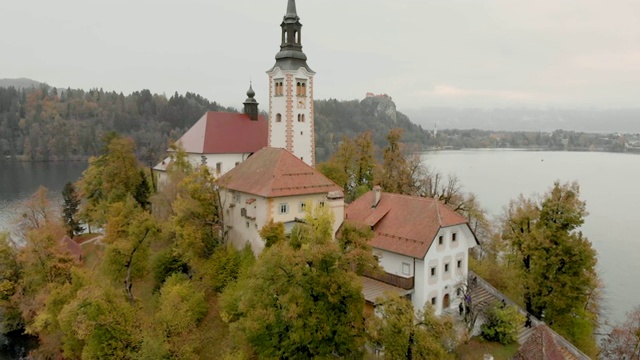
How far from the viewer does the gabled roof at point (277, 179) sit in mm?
29094

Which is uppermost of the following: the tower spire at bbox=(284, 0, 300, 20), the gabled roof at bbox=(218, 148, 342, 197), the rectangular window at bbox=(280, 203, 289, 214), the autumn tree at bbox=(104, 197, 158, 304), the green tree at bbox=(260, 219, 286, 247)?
the tower spire at bbox=(284, 0, 300, 20)

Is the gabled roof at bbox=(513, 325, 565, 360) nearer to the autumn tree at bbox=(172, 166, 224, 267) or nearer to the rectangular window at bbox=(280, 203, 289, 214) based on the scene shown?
the rectangular window at bbox=(280, 203, 289, 214)

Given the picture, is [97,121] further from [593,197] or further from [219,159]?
[593,197]

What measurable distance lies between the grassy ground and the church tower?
21827 millimetres

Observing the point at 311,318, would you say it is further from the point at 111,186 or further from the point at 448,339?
the point at 111,186

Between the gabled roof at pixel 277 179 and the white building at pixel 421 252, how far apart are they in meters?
4.34

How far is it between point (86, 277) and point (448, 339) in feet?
74.3

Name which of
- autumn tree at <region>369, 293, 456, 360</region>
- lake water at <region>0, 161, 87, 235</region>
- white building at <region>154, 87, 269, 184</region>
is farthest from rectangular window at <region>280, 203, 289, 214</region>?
lake water at <region>0, 161, 87, 235</region>

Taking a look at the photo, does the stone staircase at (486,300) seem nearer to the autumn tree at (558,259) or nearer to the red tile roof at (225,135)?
the autumn tree at (558,259)

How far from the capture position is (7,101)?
162625mm

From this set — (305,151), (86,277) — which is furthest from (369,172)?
(86,277)

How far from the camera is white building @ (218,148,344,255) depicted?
28.9 meters

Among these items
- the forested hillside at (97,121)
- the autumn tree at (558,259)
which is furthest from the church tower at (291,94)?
the forested hillside at (97,121)

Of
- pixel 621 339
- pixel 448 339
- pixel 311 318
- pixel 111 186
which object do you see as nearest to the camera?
pixel 311 318
